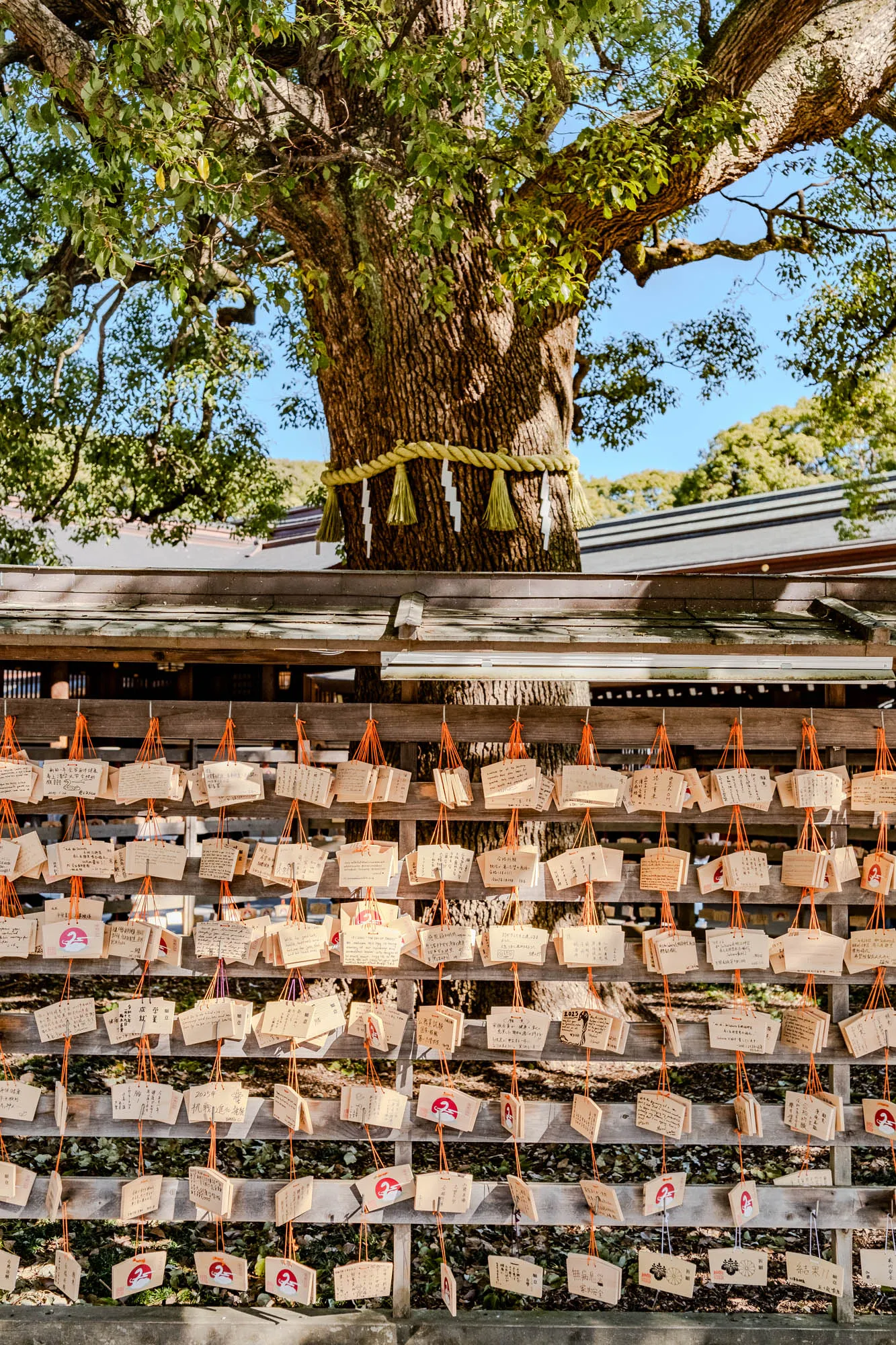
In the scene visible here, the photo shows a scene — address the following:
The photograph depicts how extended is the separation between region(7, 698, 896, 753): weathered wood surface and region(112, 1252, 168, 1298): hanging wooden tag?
5.69 ft

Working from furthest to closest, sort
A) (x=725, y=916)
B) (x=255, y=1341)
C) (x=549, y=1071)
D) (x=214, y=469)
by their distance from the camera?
(x=214, y=469)
(x=725, y=916)
(x=549, y=1071)
(x=255, y=1341)

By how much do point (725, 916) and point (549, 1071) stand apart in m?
3.69

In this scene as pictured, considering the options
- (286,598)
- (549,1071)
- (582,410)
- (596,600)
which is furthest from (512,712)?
(582,410)

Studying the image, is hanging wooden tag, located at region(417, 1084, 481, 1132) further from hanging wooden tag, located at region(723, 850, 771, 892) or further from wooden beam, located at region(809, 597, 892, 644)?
wooden beam, located at region(809, 597, 892, 644)

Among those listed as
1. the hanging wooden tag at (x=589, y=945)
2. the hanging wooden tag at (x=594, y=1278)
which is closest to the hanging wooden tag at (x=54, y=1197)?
the hanging wooden tag at (x=594, y=1278)

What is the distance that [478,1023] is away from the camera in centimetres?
331

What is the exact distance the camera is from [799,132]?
5.62m

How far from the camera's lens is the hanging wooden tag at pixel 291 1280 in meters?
3.15

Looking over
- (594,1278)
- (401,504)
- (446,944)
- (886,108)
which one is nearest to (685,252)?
(886,108)

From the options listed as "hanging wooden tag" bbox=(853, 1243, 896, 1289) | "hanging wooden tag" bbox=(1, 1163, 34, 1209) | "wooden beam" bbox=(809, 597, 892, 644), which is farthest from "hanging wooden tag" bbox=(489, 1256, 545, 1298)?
"wooden beam" bbox=(809, 597, 892, 644)

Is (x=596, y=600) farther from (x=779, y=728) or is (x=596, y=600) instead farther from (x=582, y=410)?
(x=582, y=410)

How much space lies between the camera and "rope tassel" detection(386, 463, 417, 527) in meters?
4.57

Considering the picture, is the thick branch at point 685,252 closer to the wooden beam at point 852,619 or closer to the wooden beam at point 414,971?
the wooden beam at point 852,619

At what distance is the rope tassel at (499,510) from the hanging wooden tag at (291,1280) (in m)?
3.05
